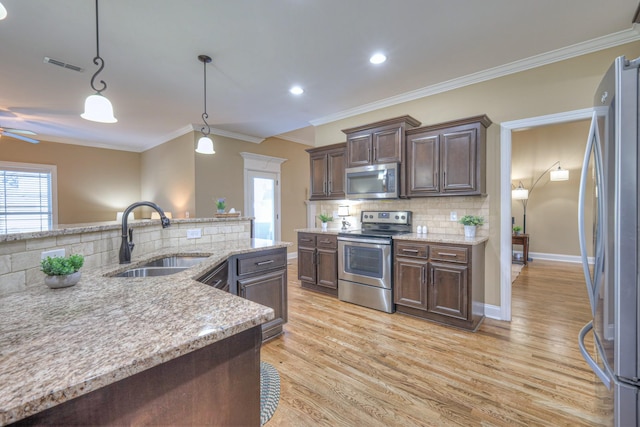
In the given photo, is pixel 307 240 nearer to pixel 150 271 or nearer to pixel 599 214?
pixel 150 271

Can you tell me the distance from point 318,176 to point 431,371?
309 cm

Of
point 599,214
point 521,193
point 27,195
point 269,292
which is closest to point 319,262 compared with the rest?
point 269,292

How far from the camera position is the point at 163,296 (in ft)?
3.78

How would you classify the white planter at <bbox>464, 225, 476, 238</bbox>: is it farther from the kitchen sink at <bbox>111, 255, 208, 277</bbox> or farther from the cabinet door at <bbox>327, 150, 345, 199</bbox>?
the kitchen sink at <bbox>111, 255, 208, 277</bbox>

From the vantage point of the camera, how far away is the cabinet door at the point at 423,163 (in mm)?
3236

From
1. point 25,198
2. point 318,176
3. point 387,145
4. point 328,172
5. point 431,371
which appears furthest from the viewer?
point 25,198

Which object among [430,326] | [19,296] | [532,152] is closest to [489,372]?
[430,326]

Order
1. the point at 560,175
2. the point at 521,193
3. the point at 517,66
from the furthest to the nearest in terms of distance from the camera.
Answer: the point at 521,193
the point at 560,175
the point at 517,66

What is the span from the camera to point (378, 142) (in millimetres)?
3633

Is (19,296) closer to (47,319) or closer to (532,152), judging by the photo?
(47,319)

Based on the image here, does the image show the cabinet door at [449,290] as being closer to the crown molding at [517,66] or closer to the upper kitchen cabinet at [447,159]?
the upper kitchen cabinet at [447,159]

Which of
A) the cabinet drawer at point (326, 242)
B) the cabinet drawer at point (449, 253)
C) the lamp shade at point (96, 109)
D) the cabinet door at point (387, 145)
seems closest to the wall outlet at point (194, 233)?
the lamp shade at point (96, 109)

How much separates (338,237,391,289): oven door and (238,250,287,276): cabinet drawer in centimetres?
117

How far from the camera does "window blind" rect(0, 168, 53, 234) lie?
16.9 feet
